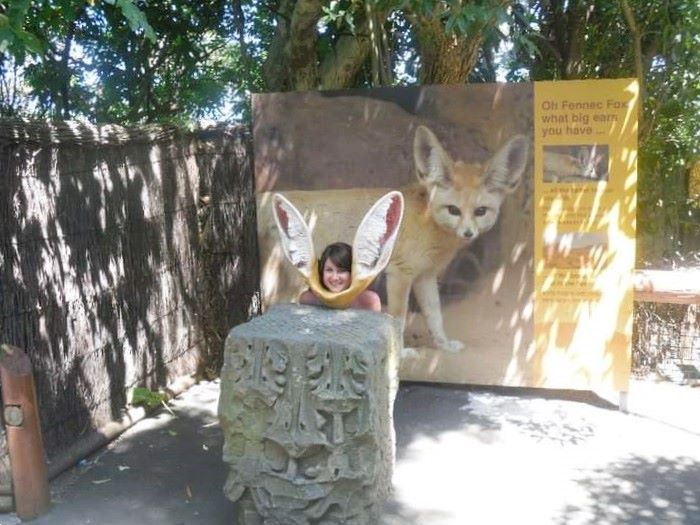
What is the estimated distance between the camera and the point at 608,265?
205 inches

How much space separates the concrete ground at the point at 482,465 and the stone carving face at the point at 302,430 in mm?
492

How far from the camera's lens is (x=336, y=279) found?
400 cm

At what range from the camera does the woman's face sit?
13.1 feet

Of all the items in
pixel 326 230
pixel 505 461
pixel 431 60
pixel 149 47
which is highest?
pixel 149 47

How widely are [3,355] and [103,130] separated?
1.71m

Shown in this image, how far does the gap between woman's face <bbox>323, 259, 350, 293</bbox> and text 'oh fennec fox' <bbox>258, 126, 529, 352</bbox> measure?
1.64m

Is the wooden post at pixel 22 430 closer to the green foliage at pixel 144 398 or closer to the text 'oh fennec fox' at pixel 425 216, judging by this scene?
the green foliage at pixel 144 398

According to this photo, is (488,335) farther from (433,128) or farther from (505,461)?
(433,128)

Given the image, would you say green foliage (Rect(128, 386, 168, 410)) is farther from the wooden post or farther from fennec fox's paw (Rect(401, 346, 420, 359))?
fennec fox's paw (Rect(401, 346, 420, 359))

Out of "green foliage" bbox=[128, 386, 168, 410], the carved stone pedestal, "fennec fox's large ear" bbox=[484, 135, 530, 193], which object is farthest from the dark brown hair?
"green foliage" bbox=[128, 386, 168, 410]

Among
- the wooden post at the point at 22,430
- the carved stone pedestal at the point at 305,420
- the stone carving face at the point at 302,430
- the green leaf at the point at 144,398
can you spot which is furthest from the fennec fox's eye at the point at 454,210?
the wooden post at the point at 22,430

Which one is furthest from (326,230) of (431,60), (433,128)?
(431,60)

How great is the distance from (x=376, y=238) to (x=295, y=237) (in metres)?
0.43

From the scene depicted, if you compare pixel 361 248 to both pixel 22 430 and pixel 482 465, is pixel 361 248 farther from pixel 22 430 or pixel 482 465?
pixel 22 430
